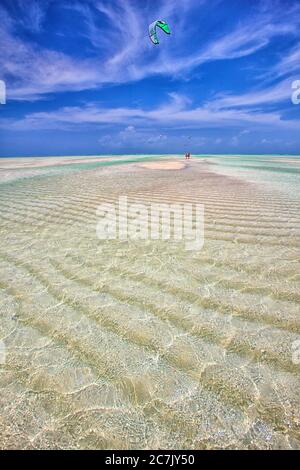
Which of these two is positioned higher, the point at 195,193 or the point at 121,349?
the point at 195,193

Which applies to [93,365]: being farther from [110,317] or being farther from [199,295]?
[199,295]

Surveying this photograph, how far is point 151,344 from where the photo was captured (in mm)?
2289

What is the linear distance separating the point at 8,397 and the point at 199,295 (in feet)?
6.22

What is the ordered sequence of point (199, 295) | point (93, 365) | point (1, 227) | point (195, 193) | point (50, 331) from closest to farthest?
1. point (93, 365)
2. point (50, 331)
3. point (199, 295)
4. point (1, 227)
5. point (195, 193)

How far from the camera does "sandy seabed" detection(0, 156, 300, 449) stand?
1620 mm

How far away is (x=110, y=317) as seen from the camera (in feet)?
8.71

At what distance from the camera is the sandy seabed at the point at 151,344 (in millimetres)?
1620

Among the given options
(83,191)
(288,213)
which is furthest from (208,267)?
(83,191)

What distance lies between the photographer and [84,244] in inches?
181

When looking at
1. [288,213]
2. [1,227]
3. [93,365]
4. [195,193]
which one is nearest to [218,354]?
[93,365]
